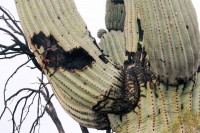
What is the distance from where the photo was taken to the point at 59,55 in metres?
3.49

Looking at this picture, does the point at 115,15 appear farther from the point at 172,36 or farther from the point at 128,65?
the point at 172,36

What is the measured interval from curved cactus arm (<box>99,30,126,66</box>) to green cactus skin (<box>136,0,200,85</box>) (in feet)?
1.76

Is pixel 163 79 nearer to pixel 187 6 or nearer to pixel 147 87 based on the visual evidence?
pixel 147 87

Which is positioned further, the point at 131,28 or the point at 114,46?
the point at 114,46

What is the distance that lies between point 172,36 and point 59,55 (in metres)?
0.82

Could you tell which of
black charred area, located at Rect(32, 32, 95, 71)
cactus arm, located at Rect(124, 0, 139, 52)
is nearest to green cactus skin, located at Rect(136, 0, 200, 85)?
cactus arm, located at Rect(124, 0, 139, 52)

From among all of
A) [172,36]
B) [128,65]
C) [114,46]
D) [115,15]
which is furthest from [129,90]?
[115,15]

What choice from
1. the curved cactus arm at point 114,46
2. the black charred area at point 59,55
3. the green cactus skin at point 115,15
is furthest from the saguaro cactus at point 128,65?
the green cactus skin at point 115,15

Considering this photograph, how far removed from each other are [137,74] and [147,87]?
0.13 meters

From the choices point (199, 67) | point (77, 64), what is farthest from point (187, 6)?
point (77, 64)

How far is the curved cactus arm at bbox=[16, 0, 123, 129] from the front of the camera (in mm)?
3387

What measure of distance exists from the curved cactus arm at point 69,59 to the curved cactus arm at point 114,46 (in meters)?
0.37

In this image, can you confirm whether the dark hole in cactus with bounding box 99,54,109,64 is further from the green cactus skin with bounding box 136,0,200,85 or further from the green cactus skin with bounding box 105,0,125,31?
the green cactus skin with bounding box 105,0,125,31

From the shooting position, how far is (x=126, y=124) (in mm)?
3400
